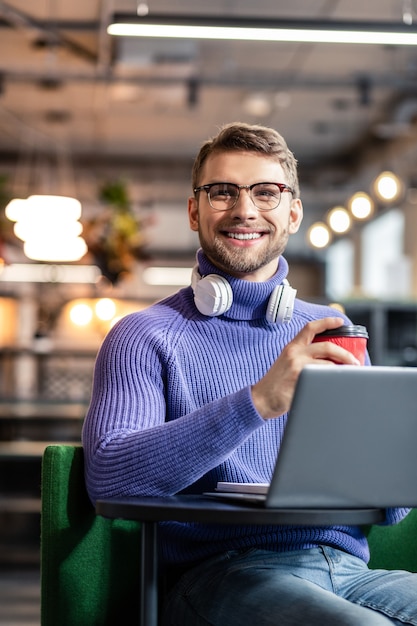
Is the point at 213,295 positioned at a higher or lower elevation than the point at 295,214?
lower

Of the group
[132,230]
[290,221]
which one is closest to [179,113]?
[132,230]

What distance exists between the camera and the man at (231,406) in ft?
5.06

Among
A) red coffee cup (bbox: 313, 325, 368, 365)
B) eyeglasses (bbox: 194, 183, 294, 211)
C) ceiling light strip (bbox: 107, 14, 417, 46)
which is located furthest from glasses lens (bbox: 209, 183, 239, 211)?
ceiling light strip (bbox: 107, 14, 417, 46)

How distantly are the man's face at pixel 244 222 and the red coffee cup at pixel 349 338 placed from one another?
1.58 feet

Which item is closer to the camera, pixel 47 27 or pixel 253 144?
pixel 253 144

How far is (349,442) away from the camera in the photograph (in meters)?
1.38

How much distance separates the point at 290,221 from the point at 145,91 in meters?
7.93

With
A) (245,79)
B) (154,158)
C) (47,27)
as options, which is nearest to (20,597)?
(47,27)

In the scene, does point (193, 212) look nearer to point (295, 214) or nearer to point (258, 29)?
point (295, 214)

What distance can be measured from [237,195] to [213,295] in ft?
0.69

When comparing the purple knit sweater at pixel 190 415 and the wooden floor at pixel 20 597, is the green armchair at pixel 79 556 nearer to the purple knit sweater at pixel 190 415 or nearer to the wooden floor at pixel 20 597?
the purple knit sweater at pixel 190 415

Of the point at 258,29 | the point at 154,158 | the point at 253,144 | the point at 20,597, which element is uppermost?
the point at 154,158

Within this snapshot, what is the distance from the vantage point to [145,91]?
973 centimetres

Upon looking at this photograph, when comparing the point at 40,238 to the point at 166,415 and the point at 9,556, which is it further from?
the point at 166,415
